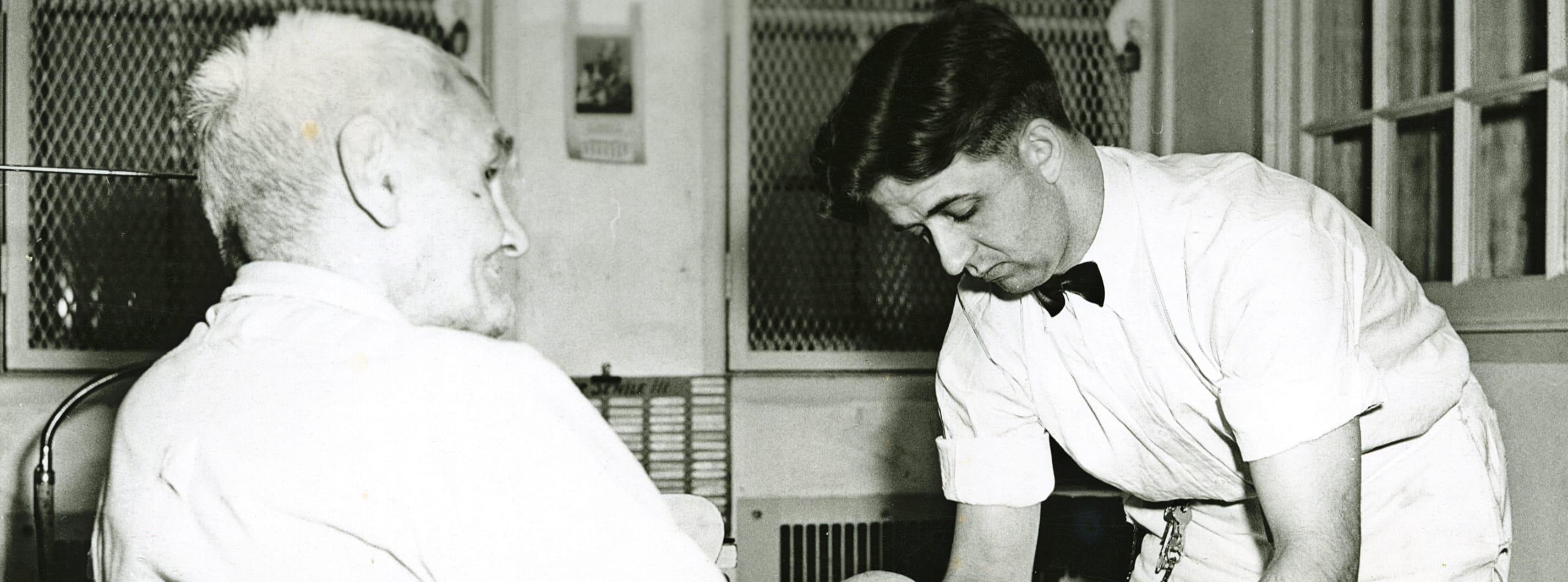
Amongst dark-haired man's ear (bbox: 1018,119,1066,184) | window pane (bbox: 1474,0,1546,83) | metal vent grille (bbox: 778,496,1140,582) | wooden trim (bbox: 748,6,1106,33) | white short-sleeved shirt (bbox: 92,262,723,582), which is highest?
wooden trim (bbox: 748,6,1106,33)

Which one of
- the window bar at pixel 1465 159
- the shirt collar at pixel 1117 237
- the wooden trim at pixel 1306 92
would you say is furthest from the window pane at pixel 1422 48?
the shirt collar at pixel 1117 237

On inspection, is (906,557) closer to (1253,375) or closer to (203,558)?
(1253,375)

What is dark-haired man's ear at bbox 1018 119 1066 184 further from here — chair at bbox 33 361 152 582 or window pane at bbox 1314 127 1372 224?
chair at bbox 33 361 152 582

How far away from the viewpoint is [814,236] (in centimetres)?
299

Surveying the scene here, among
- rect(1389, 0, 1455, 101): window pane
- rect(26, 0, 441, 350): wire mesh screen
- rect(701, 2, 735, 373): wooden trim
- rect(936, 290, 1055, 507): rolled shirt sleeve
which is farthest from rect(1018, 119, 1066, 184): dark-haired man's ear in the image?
rect(26, 0, 441, 350): wire mesh screen

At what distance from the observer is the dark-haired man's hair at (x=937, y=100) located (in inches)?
51.8

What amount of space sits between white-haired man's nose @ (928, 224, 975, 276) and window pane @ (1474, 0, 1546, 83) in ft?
3.78

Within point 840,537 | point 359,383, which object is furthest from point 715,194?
point 359,383

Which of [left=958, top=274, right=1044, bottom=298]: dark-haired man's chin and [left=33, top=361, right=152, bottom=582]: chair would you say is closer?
[left=958, top=274, right=1044, bottom=298]: dark-haired man's chin

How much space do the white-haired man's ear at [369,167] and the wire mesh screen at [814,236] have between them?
212cm

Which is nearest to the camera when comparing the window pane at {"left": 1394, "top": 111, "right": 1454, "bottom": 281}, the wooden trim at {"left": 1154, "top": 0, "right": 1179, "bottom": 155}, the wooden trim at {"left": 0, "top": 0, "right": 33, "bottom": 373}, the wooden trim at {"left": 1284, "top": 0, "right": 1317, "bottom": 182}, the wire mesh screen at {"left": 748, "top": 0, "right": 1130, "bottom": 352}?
the window pane at {"left": 1394, "top": 111, "right": 1454, "bottom": 281}

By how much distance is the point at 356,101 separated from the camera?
0.84 meters

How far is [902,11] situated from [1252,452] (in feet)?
6.73

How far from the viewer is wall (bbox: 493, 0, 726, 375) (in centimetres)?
288
